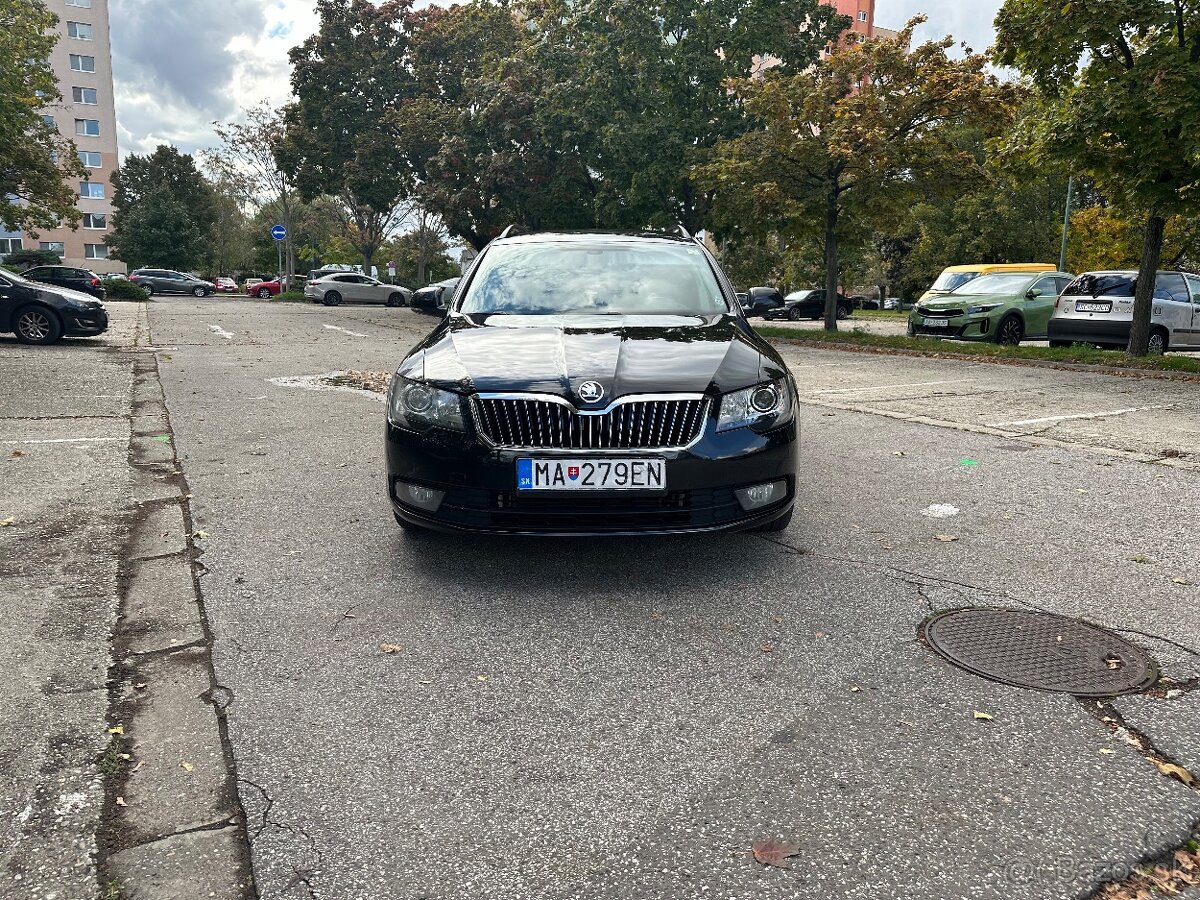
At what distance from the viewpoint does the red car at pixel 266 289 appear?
5306 cm

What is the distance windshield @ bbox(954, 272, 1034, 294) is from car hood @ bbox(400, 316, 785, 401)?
15.1m

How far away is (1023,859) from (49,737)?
263 cm

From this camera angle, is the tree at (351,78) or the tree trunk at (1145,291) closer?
the tree trunk at (1145,291)

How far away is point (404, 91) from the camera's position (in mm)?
35406

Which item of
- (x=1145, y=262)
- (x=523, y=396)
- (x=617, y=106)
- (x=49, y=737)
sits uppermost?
(x=617, y=106)

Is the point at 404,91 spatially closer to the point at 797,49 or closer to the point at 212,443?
the point at 797,49

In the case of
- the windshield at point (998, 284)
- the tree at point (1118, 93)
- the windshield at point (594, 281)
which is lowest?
the windshield at point (594, 281)

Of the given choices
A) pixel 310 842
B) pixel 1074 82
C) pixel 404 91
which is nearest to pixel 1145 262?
pixel 1074 82

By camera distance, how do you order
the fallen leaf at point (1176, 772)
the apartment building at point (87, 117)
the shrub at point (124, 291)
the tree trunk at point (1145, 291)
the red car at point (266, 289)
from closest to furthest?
the fallen leaf at point (1176, 772), the tree trunk at point (1145, 291), the shrub at point (124, 291), the red car at point (266, 289), the apartment building at point (87, 117)

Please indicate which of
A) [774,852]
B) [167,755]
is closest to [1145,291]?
[774,852]

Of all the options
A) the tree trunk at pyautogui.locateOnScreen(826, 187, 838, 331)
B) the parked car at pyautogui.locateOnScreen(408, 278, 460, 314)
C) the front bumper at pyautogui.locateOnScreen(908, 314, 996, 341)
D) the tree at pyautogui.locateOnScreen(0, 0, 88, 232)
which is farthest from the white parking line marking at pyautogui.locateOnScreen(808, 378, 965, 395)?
the tree at pyautogui.locateOnScreen(0, 0, 88, 232)

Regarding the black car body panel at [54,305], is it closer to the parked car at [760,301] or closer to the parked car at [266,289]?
the parked car at [760,301]

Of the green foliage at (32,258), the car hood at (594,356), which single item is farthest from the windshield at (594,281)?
the green foliage at (32,258)

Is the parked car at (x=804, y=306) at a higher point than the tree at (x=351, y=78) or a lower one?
→ lower
